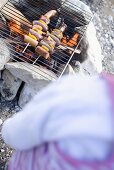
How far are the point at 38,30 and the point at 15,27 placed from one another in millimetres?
213

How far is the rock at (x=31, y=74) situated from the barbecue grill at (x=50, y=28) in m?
0.02

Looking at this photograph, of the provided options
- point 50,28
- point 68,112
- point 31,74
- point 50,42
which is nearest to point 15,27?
point 50,42

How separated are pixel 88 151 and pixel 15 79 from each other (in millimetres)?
2068

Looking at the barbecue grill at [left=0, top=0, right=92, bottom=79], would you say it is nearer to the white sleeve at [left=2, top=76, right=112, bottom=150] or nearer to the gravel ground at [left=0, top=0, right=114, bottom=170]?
the gravel ground at [left=0, top=0, right=114, bottom=170]

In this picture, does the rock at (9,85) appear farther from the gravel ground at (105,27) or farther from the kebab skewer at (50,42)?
the kebab skewer at (50,42)

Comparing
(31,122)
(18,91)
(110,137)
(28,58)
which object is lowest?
(18,91)

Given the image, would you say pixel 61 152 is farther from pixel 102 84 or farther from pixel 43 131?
pixel 102 84

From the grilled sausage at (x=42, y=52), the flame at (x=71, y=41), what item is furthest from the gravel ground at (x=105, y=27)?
the flame at (x=71, y=41)

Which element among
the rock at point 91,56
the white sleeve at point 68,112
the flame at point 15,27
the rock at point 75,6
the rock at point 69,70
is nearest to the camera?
the white sleeve at point 68,112

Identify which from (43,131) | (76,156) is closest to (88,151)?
(76,156)

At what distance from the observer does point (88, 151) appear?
105 centimetres

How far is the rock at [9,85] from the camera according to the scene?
3.05 m

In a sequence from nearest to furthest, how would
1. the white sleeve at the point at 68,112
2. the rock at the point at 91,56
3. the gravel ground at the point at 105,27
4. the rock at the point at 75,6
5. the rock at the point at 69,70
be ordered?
the white sleeve at the point at 68,112, the rock at the point at 69,70, the rock at the point at 91,56, the rock at the point at 75,6, the gravel ground at the point at 105,27

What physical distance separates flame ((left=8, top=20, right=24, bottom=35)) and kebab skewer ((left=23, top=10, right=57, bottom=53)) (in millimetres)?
102
